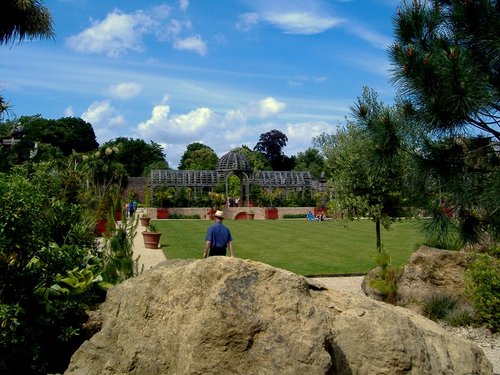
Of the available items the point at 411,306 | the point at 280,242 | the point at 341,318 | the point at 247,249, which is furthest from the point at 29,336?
the point at 280,242

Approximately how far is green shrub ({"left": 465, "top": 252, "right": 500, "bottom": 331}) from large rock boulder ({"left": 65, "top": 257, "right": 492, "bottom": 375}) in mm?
4356

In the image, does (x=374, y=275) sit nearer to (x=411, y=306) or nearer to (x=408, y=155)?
(x=411, y=306)

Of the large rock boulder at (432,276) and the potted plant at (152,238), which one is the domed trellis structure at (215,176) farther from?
the large rock boulder at (432,276)

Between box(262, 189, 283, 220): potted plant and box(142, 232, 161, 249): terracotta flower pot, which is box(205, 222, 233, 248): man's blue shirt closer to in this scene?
box(142, 232, 161, 249): terracotta flower pot

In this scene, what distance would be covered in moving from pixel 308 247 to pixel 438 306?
36.8 feet

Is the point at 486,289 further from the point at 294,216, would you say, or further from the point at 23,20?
the point at 294,216

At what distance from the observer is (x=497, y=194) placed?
222 inches

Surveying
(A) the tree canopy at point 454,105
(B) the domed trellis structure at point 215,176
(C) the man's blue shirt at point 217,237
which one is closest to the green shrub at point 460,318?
(A) the tree canopy at point 454,105

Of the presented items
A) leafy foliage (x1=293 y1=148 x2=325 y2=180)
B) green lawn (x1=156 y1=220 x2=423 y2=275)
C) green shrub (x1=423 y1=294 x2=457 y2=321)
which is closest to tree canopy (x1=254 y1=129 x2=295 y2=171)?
leafy foliage (x1=293 y1=148 x2=325 y2=180)

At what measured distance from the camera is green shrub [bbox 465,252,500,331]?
28.9 feet

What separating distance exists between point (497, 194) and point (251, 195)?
43.8m

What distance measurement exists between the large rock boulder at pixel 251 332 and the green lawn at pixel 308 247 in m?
8.65

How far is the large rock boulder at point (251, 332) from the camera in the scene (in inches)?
143

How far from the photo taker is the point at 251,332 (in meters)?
3.66
